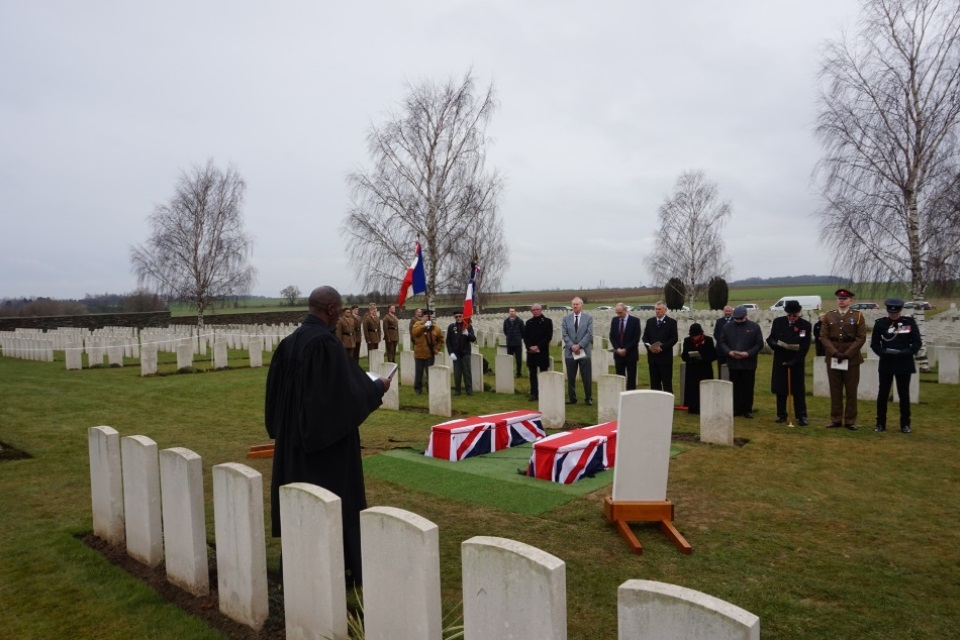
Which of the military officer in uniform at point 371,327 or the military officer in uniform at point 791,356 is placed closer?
the military officer in uniform at point 791,356

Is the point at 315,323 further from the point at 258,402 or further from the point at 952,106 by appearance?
the point at 952,106

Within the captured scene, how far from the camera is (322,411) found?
388 cm

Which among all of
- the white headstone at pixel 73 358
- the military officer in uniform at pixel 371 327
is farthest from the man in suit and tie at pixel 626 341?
the white headstone at pixel 73 358

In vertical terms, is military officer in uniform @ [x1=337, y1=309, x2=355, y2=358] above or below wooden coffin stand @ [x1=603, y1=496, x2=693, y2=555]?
above

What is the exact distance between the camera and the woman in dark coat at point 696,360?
33.2ft

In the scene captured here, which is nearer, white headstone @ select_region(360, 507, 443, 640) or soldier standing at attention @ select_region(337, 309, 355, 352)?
white headstone @ select_region(360, 507, 443, 640)

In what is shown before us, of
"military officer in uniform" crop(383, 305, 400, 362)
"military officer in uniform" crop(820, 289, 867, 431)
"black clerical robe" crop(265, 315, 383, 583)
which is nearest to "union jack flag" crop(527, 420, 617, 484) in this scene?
"black clerical robe" crop(265, 315, 383, 583)

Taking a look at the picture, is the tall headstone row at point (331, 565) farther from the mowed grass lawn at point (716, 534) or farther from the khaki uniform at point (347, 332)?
the khaki uniform at point (347, 332)

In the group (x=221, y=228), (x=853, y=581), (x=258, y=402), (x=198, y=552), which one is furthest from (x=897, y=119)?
(x=221, y=228)

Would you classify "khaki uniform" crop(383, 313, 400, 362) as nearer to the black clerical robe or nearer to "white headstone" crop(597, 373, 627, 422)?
"white headstone" crop(597, 373, 627, 422)

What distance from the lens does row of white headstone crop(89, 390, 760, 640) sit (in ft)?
6.54

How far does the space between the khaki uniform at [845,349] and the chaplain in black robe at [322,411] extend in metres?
7.55

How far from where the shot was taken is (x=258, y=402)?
1234cm

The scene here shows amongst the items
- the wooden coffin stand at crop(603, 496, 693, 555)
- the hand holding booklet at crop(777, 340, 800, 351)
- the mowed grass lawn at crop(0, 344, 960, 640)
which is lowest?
the mowed grass lawn at crop(0, 344, 960, 640)
